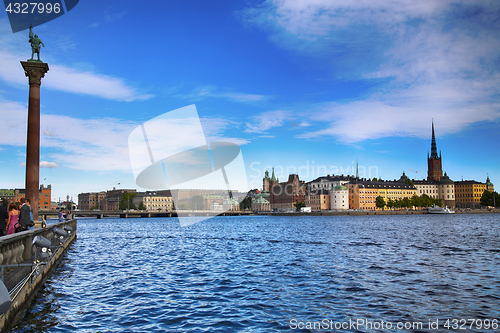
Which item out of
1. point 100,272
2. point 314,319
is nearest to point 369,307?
point 314,319

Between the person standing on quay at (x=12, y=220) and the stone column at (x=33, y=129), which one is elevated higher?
the stone column at (x=33, y=129)

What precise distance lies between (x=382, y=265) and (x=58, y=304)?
15646mm

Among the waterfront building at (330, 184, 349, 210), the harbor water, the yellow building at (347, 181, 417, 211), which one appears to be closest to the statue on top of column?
the harbor water

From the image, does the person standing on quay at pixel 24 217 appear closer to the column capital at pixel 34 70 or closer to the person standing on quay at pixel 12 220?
the person standing on quay at pixel 12 220

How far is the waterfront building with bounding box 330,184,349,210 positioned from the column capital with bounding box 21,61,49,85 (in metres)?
174

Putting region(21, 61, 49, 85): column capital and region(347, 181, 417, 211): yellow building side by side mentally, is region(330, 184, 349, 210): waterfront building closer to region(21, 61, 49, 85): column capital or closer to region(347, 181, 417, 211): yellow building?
region(347, 181, 417, 211): yellow building

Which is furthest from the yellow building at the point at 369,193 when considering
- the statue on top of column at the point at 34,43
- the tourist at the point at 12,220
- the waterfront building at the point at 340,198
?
the tourist at the point at 12,220

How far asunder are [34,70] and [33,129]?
391cm

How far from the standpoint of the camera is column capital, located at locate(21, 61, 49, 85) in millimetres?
25609

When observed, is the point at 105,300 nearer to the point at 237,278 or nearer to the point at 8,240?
the point at 8,240

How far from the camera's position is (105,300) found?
13.6m

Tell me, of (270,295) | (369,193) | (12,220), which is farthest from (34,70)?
(369,193)

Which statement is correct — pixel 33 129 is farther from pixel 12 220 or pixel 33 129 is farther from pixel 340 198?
pixel 340 198

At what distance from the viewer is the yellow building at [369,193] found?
188m
